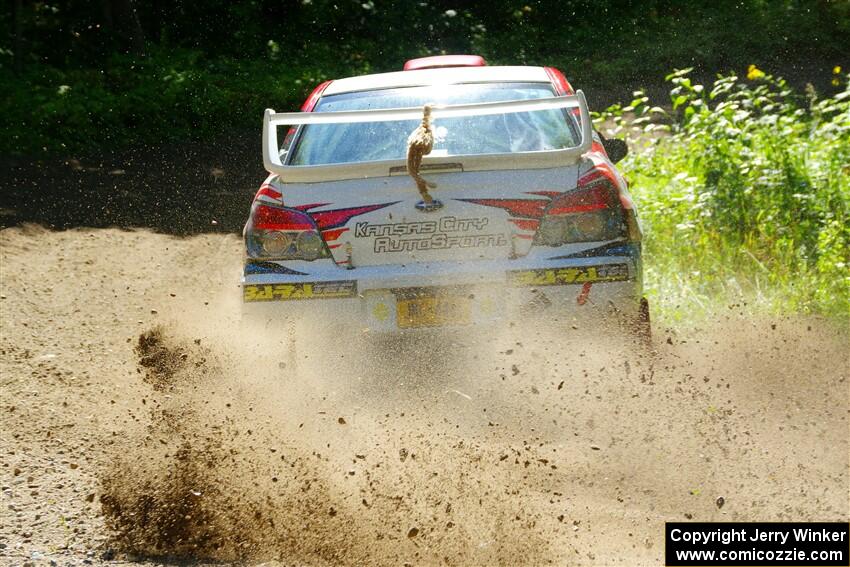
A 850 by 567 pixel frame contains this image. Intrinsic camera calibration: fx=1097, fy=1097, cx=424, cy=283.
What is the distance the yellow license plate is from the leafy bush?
1.61 m

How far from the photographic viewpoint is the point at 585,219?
4766mm

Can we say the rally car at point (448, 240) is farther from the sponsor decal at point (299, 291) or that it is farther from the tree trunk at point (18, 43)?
the tree trunk at point (18, 43)

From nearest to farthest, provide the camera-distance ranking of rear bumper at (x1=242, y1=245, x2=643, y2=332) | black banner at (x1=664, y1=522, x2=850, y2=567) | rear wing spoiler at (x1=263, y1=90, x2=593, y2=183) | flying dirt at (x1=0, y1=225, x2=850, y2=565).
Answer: black banner at (x1=664, y1=522, x2=850, y2=567), flying dirt at (x1=0, y1=225, x2=850, y2=565), rear bumper at (x1=242, y1=245, x2=643, y2=332), rear wing spoiler at (x1=263, y1=90, x2=593, y2=183)

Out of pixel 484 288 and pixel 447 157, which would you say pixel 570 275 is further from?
pixel 447 157

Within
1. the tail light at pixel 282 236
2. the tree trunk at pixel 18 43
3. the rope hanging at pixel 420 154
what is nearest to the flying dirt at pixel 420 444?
the tail light at pixel 282 236

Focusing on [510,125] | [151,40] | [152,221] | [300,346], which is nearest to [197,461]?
[300,346]

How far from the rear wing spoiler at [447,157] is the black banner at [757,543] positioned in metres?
1.74

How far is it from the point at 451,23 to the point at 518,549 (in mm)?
15026

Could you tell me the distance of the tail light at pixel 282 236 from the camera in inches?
191

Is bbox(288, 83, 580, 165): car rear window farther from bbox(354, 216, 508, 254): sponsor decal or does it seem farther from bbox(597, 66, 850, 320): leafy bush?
bbox(597, 66, 850, 320): leafy bush

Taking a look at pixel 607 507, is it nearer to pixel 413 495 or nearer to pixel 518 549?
pixel 518 549

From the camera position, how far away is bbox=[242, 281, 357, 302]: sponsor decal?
4.78m

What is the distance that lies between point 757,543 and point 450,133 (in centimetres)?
252

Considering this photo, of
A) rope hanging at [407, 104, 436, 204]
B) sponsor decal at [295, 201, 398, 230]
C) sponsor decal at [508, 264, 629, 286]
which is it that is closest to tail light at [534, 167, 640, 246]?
sponsor decal at [508, 264, 629, 286]
